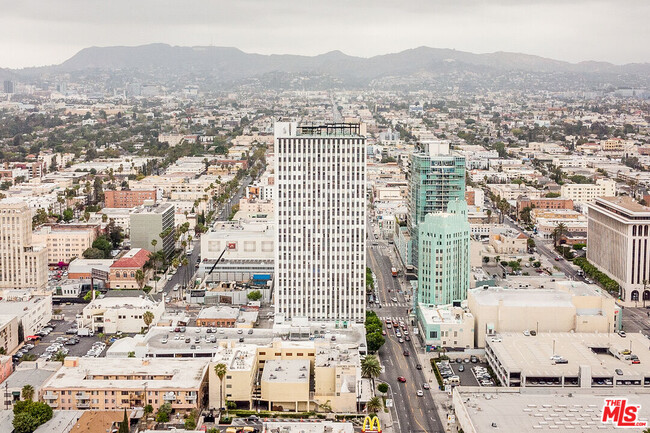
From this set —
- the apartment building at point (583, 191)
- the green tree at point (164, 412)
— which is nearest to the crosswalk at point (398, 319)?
the green tree at point (164, 412)

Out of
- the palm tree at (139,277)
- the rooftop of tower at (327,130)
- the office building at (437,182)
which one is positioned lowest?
the palm tree at (139,277)

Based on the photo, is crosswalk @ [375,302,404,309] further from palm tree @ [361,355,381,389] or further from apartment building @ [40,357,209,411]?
apartment building @ [40,357,209,411]

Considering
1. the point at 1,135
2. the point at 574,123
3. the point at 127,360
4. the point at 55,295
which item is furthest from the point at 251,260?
the point at 574,123

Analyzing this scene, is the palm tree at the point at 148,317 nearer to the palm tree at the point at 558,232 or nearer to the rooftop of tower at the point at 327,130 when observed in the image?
the rooftop of tower at the point at 327,130

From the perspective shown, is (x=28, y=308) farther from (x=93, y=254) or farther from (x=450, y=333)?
(x=450, y=333)

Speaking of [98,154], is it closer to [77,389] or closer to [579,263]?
[579,263]

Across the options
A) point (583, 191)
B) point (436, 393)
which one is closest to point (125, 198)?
point (583, 191)
